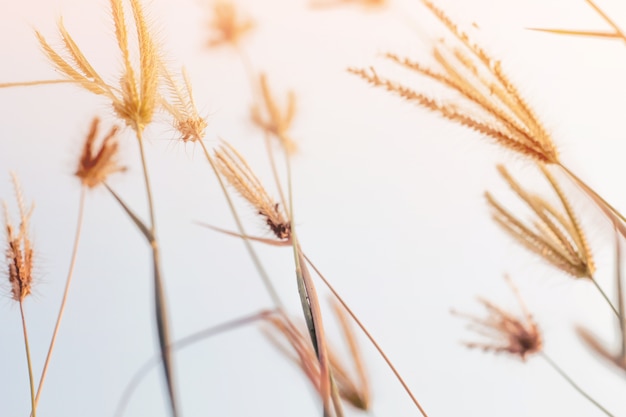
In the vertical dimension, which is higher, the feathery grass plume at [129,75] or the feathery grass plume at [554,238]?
the feathery grass plume at [129,75]

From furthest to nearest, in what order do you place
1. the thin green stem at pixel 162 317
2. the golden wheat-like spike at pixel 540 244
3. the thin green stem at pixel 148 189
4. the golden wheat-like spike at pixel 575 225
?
1. the golden wheat-like spike at pixel 540 244
2. the golden wheat-like spike at pixel 575 225
3. the thin green stem at pixel 148 189
4. the thin green stem at pixel 162 317

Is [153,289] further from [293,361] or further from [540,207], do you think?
[540,207]

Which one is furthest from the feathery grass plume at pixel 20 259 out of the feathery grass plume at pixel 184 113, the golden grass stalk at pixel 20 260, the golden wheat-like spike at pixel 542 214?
the golden wheat-like spike at pixel 542 214

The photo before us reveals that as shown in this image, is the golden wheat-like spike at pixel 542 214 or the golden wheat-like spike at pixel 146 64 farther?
the golden wheat-like spike at pixel 542 214

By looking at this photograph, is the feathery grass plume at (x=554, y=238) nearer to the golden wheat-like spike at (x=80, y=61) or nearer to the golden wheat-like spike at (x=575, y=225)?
the golden wheat-like spike at (x=575, y=225)

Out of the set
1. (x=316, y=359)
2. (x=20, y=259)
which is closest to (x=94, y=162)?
(x=20, y=259)

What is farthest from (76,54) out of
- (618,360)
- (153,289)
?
(618,360)

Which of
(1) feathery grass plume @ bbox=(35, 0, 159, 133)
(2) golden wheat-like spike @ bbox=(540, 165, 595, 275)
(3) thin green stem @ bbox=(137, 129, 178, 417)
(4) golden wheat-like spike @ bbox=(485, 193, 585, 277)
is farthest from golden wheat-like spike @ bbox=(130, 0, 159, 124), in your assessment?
(4) golden wheat-like spike @ bbox=(485, 193, 585, 277)

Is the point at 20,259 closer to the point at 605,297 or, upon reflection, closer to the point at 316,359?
the point at 316,359
